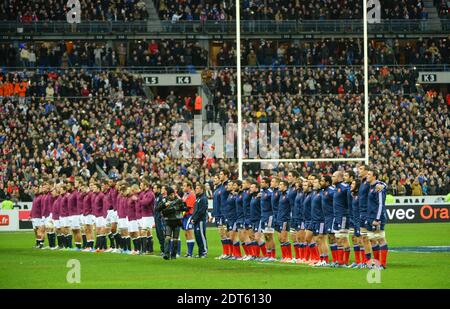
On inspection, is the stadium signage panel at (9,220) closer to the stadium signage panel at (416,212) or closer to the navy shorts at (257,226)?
the stadium signage panel at (416,212)

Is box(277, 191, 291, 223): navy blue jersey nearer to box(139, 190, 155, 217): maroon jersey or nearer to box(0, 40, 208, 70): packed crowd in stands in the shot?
box(139, 190, 155, 217): maroon jersey

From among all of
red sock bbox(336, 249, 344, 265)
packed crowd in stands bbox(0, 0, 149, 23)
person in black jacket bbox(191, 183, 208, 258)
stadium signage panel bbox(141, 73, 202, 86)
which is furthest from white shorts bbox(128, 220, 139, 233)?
packed crowd in stands bbox(0, 0, 149, 23)

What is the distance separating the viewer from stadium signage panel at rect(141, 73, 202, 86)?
46500 millimetres

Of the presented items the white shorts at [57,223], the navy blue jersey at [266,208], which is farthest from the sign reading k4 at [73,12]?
the navy blue jersey at [266,208]

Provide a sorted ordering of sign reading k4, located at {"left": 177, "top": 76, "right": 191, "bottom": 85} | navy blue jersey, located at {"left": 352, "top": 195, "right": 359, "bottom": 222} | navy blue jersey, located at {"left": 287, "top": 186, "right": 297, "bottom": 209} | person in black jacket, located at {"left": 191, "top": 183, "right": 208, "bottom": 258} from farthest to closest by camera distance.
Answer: sign reading k4, located at {"left": 177, "top": 76, "right": 191, "bottom": 85} < person in black jacket, located at {"left": 191, "top": 183, "right": 208, "bottom": 258} < navy blue jersey, located at {"left": 287, "top": 186, "right": 297, "bottom": 209} < navy blue jersey, located at {"left": 352, "top": 195, "right": 359, "bottom": 222}

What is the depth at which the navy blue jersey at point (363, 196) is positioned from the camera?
19.7 metres

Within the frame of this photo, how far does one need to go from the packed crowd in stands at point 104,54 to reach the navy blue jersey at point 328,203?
87.2ft

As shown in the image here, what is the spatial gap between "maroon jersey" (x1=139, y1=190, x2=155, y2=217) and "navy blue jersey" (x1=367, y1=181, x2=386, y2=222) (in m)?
7.10

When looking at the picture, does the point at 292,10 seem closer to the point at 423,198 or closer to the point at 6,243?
the point at 423,198

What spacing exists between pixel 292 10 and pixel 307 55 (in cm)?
224

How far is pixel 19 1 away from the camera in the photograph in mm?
46656

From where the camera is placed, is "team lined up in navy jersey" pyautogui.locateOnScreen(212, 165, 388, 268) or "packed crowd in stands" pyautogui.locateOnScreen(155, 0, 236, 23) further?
"packed crowd in stands" pyautogui.locateOnScreen(155, 0, 236, 23)

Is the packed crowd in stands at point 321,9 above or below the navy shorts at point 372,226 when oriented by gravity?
above
